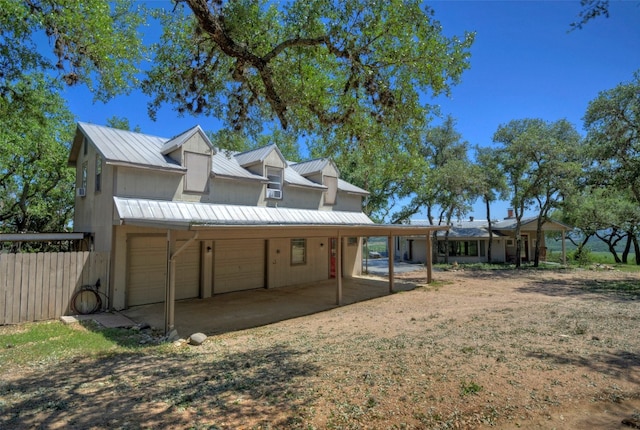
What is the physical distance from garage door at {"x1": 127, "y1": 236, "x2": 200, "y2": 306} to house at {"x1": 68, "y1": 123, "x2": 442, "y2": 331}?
30 millimetres

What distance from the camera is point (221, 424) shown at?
12.3ft

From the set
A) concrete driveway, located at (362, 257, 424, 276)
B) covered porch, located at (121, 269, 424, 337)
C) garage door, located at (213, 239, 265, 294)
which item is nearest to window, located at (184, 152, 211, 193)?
garage door, located at (213, 239, 265, 294)

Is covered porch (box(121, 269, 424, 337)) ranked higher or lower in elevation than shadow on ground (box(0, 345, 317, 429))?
lower

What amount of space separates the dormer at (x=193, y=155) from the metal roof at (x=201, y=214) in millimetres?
735

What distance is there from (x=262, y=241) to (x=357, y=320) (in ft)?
20.6

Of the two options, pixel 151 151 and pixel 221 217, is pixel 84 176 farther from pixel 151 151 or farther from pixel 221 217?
pixel 221 217

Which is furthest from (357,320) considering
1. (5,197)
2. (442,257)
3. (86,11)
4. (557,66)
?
(442,257)

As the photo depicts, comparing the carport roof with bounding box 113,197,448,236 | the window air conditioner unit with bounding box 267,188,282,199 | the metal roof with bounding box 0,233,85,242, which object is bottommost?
the metal roof with bounding box 0,233,85,242

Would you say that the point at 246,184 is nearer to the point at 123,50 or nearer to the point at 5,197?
the point at 123,50

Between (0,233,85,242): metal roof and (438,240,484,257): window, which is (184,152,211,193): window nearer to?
(0,233,85,242): metal roof

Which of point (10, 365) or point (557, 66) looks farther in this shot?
point (557, 66)

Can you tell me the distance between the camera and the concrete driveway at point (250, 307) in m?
9.11

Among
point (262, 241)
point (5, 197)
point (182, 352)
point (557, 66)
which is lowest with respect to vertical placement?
point (182, 352)

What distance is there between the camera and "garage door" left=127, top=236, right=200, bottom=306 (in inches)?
421
